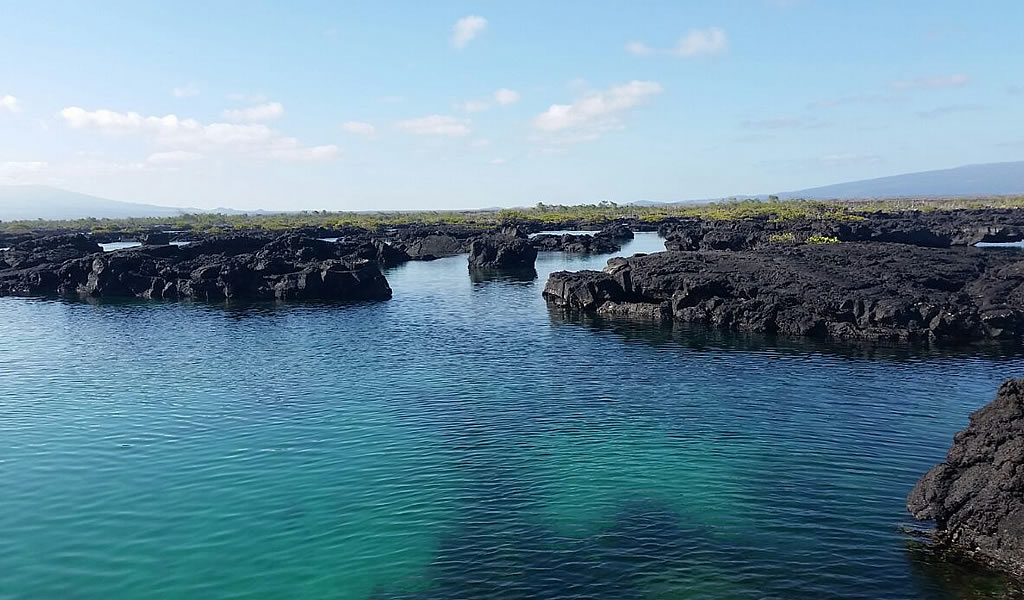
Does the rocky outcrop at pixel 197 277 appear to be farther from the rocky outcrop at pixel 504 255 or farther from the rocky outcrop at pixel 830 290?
the rocky outcrop at pixel 504 255

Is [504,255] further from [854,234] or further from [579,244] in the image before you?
[854,234]

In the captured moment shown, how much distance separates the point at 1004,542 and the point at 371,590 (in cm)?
2286

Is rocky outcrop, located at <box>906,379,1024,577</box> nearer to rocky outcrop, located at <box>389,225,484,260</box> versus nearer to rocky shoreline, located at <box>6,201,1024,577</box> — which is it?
rocky shoreline, located at <box>6,201,1024,577</box>

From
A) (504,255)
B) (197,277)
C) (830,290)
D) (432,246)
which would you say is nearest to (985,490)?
(830,290)

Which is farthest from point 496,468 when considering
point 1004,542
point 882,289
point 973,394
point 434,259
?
point 434,259

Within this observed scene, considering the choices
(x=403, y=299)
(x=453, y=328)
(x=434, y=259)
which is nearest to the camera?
(x=453, y=328)

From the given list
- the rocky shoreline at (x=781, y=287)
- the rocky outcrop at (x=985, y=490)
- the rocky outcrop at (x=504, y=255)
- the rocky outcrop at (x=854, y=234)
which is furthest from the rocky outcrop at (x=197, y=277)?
the rocky outcrop at (x=985, y=490)

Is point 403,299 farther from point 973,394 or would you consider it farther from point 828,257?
point 973,394

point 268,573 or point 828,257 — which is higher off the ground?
point 828,257

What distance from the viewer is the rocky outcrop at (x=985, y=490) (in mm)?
26594

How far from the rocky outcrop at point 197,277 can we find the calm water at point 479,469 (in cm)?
3607

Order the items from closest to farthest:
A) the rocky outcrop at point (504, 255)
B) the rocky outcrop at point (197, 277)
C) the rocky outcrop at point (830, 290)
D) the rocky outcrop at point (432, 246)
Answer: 1. the rocky outcrop at point (830, 290)
2. the rocky outcrop at point (197, 277)
3. the rocky outcrop at point (504, 255)
4. the rocky outcrop at point (432, 246)

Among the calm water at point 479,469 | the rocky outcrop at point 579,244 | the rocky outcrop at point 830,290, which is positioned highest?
the rocky outcrop at point 579,244

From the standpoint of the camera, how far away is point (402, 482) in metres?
35.8
